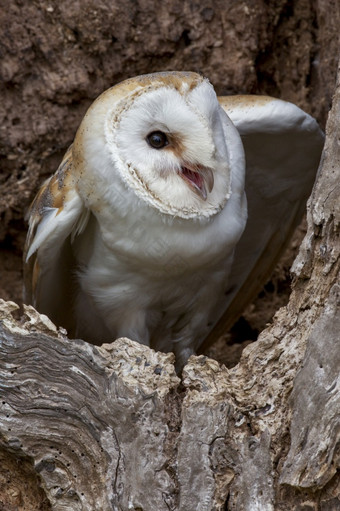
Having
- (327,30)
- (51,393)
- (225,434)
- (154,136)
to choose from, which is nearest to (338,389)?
(225,434)

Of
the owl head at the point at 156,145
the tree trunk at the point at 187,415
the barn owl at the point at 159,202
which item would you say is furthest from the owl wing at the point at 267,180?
the tree trunk at the point at 187,415

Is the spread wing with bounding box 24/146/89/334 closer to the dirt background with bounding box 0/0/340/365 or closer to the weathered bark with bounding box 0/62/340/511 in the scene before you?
the weathered bark with bounding box 0/62/340/511

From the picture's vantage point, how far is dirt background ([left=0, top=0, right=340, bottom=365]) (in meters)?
2.76

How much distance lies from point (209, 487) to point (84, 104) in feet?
5.54

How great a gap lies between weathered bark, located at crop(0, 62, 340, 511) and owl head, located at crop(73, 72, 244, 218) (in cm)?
37

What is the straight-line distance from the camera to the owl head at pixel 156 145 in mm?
1978

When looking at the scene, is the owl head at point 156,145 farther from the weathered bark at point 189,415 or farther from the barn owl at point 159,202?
the weathered bark at point 189,415

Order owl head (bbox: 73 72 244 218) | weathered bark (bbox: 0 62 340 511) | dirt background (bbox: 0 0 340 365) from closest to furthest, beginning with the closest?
weathered bark (bbox: 0 62 340 511) < owl head (bbox: 73 72 244 218) < dirt background (bbox: 0 0 340 365)

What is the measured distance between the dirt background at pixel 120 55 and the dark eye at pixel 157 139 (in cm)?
89

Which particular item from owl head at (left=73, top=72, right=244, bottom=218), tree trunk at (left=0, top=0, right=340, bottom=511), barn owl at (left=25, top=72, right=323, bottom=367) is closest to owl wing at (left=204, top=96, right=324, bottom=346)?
barn owl at (left=25, top=72, right=323, bottom=367)

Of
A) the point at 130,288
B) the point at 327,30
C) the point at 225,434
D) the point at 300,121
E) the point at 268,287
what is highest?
the point at 327,30

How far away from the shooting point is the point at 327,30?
2.69 meters

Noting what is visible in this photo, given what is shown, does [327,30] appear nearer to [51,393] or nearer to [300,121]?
[300,121]

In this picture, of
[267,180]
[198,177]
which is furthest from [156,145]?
[267,180]
